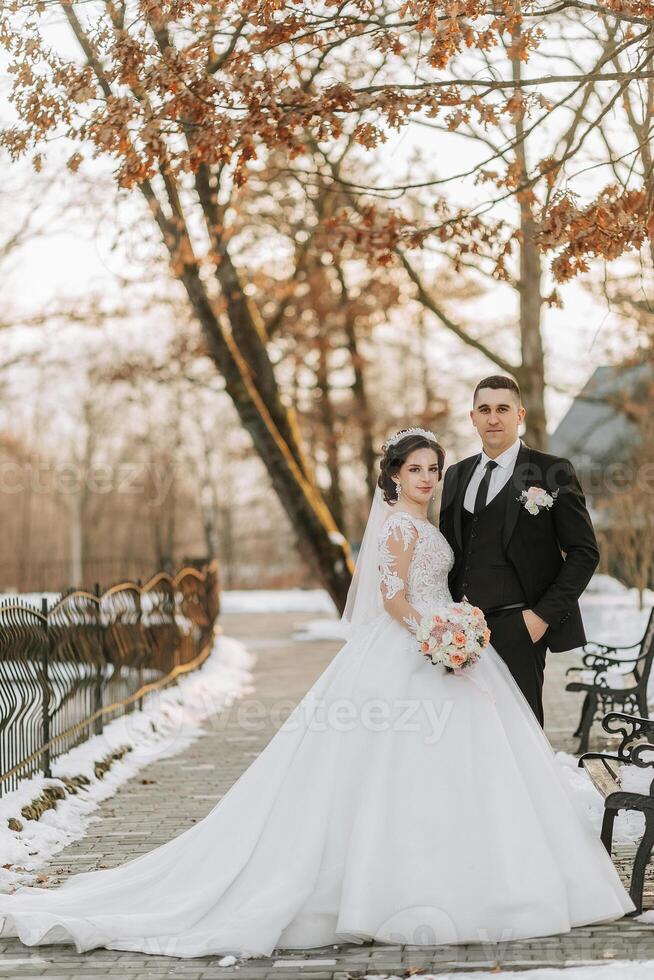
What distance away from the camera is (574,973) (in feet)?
13.6

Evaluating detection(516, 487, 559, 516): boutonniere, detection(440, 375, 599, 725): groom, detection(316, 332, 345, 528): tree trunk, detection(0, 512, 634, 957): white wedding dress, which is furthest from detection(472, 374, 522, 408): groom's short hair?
detection(316, 332, 345, 528): tree trunk

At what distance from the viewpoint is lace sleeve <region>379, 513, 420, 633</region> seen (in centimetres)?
541

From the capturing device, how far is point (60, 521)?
76125 mm

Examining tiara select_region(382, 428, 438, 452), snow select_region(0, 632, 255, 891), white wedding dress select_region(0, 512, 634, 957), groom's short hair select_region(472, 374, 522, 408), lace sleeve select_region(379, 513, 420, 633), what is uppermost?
groom's short hair select_region(472, 374, 522, 408)

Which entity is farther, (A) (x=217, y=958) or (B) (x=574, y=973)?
(A) (x=217, y=958)

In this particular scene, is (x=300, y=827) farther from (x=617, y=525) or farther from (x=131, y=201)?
(x=617, y=525)

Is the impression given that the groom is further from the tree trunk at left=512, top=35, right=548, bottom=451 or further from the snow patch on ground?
the tree trunk at left=512, top=35, right=548, bottom=451

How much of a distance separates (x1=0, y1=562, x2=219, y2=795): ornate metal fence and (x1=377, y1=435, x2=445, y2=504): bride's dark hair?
2847 millimetres

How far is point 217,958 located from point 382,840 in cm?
80

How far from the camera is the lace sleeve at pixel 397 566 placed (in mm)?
5410

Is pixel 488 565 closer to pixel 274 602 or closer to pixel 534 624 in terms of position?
pixel 534 624

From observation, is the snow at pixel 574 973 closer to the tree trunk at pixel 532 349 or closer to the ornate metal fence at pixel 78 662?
the ornate metal fence at pixel 78 662

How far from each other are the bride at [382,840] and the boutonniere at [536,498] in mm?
567

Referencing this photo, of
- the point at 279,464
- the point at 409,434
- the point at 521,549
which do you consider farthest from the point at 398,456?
the point at 279,464
